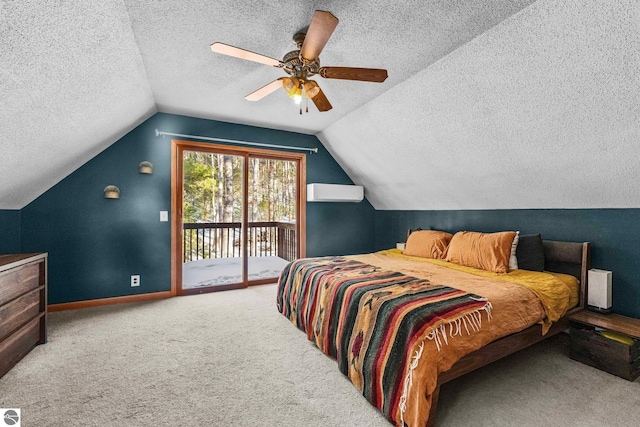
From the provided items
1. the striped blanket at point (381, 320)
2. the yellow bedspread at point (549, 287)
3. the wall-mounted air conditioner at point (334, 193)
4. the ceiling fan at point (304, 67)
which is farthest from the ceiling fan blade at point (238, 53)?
A: the wall-mounted air conditioner at point (334, 193)

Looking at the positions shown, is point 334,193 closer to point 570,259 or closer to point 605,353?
point 570,259

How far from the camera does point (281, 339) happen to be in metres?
2.60

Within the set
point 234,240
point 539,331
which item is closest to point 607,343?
point 539,331

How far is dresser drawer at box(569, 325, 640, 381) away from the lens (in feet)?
6.56

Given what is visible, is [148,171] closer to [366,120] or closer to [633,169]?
[366,120]

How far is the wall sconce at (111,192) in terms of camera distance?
11.3 feet

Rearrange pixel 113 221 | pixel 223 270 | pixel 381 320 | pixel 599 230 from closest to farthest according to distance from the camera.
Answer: pixel 381 320, pixel 599 230, pixel 113 221, pixel 223 270

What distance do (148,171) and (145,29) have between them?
1.98 m

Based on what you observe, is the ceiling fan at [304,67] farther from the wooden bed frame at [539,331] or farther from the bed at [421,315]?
the wooden bed frame at [539,331]

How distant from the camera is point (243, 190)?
4.27 meters

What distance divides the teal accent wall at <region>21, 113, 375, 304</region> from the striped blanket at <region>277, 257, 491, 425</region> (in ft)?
7.56

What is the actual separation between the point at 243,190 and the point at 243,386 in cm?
285

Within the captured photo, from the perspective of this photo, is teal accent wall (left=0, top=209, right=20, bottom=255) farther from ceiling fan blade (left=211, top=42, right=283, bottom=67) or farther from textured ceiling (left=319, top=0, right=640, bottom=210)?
textured ceiling (left=319, top=0, right=640, bottom=210)

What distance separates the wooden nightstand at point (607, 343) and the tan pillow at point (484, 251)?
66 cm
